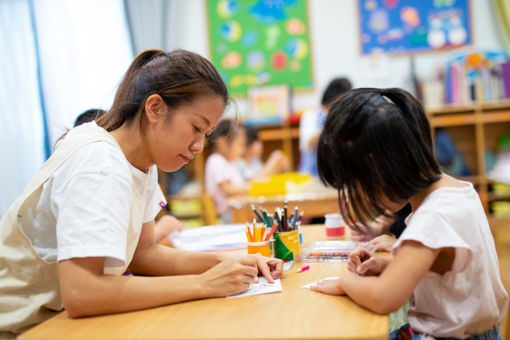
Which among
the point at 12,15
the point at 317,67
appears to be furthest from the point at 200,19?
the point at 12,15

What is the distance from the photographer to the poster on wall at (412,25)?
4590 millimetres

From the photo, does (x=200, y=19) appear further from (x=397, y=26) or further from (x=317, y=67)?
(x=397, y=26)

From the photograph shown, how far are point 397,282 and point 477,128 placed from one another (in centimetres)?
388

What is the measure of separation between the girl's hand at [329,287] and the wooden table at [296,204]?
4.57ft

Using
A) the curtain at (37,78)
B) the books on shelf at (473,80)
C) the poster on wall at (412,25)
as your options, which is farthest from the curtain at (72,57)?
the books on shelf at (473,80)

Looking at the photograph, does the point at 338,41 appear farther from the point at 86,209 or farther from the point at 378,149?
the point at 86,209

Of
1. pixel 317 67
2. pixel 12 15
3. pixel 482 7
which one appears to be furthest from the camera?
pixel 317 67

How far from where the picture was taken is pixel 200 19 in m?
5.05

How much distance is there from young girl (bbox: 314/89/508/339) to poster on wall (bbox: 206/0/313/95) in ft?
12.7

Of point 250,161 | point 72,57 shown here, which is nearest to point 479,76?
point 250,161

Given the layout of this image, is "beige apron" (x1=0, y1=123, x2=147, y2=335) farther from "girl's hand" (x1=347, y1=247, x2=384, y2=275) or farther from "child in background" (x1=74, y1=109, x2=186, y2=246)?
"child in background" (x1=74, y1=109, x2=186, y2=246)

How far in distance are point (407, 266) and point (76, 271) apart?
2.17 ft

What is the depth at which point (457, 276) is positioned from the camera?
3.30 feet

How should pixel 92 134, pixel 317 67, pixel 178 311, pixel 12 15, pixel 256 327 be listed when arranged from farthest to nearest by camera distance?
pixel 317 67, pixel 12 15, pixel 92 134, pixel 178 311, pixel 256 327
